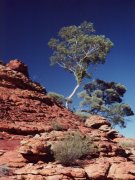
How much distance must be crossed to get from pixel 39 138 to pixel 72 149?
177 centimetres

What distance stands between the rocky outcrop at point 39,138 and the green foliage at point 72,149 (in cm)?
26

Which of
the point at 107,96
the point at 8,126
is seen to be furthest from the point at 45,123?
the point at 107,96

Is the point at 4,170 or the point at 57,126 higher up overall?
the point at 57,126

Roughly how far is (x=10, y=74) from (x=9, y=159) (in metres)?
12.3

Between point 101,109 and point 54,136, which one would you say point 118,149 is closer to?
point 54,136

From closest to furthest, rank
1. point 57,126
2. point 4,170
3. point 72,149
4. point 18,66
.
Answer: point 4,170
point 72,149
point 57,126
point 18,66

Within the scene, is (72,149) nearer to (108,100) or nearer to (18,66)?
(18,66)

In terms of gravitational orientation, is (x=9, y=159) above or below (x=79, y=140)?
below

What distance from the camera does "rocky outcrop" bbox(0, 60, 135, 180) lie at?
1426 centimetres

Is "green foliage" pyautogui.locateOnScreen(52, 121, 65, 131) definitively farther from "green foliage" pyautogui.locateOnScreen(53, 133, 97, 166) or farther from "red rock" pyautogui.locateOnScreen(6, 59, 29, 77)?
"red rock" pyautogui.locateOnScreen(6, 59, 29, 77)

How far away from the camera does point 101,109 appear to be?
43875mm

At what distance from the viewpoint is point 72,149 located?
16.4 m

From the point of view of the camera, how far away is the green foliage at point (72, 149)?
15.6 metres

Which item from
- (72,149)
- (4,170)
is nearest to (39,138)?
(72,149)
